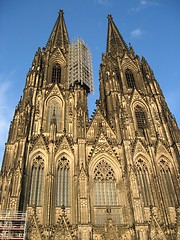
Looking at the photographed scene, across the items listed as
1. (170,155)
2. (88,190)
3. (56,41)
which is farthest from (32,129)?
(56,41)

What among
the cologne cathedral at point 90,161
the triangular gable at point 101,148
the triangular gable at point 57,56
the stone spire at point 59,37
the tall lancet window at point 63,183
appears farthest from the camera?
the stone spire at point 59,37

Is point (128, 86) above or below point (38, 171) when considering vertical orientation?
above

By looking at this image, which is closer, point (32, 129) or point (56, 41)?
point (32, 129)

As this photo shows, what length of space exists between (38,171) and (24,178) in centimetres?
151

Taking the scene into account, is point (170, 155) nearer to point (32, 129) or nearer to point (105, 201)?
point (105, 201)

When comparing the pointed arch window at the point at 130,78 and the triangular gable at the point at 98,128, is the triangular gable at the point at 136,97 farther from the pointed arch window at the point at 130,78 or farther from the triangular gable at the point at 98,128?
the triangular gable at the point at 98,128

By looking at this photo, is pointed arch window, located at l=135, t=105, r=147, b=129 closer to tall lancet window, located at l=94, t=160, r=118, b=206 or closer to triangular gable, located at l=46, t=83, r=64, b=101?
tall lancet window, located at l=94, t=160, r=118, b=206

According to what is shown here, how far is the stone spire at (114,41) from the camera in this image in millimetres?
38253

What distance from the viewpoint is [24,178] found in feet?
70.8

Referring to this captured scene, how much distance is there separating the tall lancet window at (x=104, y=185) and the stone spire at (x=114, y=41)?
19.3 m

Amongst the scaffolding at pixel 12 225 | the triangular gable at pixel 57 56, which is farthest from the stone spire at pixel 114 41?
the scaffolding at pixel 12 225

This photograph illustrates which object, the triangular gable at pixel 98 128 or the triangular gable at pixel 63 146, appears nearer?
the triangular gable at pixel 63 146

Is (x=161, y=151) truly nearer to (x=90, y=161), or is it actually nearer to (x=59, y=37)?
(x=90, y=161)

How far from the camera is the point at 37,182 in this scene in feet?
72.4
